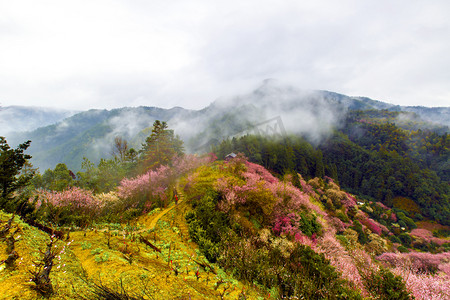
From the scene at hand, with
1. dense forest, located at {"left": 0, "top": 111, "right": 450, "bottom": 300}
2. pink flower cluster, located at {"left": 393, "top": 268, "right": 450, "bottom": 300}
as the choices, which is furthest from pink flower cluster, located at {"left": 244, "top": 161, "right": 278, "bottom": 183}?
pink flower cluster, located at {"left": 393, "top": 268, "right": 450, "bottom": 300}

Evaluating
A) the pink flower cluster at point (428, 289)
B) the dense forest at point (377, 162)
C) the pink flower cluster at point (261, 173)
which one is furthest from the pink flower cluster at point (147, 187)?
the dense forest at point (377, 162)

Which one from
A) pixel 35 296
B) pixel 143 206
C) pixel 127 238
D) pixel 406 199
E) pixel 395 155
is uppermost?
pixel 35 296

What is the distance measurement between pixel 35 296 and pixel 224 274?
5992 mm

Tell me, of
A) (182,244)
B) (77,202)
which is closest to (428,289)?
Answer: (182,244)

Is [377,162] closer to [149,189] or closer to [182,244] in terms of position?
[149,189]

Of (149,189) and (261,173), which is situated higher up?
(261,173)

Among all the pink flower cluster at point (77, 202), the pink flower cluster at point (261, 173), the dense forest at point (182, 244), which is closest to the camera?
the dense forest at point (182, 244)

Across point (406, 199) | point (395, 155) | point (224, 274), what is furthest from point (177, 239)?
point (395, 155)

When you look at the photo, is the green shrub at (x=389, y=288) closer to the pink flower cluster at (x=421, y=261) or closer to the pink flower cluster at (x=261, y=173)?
the pink flower cluster at (x=261, y=173)

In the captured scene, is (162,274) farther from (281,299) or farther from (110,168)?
(110,168)

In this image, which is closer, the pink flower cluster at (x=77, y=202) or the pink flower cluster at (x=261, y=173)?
the pink flower cluster at (x=77, y=202)

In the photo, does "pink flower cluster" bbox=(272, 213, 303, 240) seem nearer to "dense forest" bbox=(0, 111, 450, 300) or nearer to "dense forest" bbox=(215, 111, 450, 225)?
"dense forest" bbox=(0, 111, 450, 300)

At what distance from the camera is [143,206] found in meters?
17.1

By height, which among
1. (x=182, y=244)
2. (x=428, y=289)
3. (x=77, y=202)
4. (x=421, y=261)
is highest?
(x=77, y=202)
